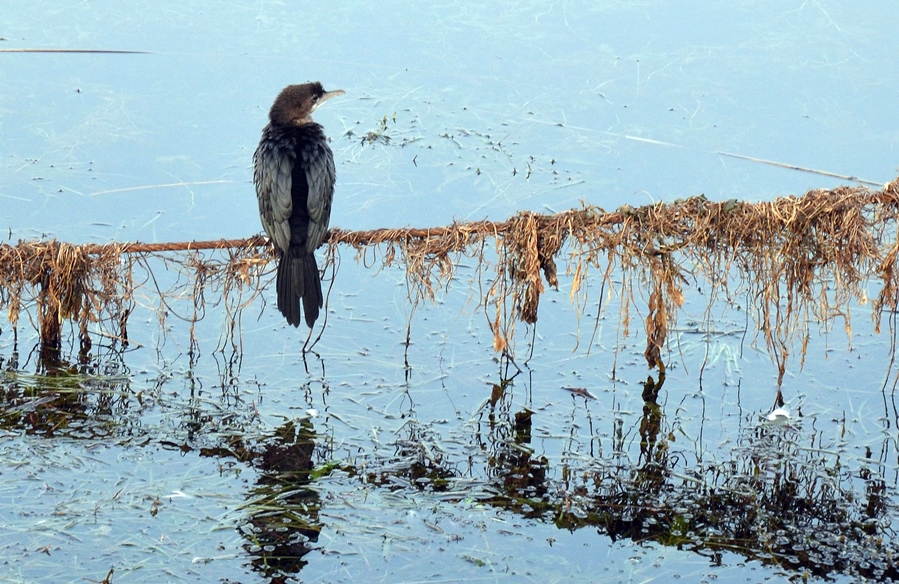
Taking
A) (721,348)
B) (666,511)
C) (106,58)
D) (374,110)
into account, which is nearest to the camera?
(666,511)

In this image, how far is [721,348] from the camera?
6.85m

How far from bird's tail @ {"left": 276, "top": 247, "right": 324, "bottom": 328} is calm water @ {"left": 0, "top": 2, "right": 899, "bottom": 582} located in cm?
55

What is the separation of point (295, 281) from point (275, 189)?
0.52 m

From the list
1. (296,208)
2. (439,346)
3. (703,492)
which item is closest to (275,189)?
(296,208)

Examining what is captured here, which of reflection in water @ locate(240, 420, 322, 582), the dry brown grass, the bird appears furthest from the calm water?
the bird

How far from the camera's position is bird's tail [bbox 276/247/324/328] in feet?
20.3

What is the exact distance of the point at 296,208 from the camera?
6188 millimetres

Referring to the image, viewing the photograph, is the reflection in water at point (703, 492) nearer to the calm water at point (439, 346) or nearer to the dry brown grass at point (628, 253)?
the calm water at point (439, 346)

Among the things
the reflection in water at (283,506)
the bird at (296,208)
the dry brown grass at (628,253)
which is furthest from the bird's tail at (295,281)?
the reflection in water at (283,506)

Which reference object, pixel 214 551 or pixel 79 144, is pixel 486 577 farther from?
pixel 79 144

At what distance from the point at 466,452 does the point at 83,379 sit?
2.20m

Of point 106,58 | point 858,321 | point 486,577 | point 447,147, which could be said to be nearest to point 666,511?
point 486,577

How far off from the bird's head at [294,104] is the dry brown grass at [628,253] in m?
0.91

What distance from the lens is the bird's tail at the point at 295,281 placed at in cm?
620
